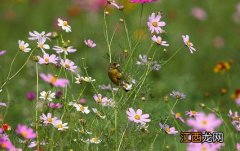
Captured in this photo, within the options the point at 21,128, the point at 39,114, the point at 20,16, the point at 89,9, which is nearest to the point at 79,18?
the point at 89,9

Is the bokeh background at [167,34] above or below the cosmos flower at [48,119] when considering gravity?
above

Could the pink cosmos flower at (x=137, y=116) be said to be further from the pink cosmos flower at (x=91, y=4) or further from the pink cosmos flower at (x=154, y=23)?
the pink cosmos flower at (x=91, y=4)

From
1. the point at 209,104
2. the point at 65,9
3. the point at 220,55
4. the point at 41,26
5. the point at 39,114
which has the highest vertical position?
the point at 65,9

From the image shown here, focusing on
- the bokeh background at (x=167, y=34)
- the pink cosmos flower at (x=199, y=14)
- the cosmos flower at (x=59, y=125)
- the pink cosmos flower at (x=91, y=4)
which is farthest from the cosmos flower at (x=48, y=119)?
the pink cosmos flower at (x=91, y=4)

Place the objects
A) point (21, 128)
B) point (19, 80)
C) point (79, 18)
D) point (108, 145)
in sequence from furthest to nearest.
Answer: point (79, 18), point (19, 80), point (108, 145), point (21, 128)

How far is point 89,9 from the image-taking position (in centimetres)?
579

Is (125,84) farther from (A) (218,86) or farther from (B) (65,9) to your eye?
(B) (65,9)

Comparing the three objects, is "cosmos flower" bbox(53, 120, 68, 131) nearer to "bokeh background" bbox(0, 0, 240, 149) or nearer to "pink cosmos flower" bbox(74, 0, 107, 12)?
"bokeh background" bbox(0, 0, 240, 149)

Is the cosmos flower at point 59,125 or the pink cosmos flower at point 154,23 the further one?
the pink cosmos flower at point 154,23

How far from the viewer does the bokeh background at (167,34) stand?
4145 mm

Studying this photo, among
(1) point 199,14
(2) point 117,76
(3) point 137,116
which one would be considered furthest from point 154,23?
(1) point 199,14

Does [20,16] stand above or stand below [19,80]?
above

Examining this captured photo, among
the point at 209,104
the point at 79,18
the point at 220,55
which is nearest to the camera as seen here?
the point at 209,104

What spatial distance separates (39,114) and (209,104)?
163cm
